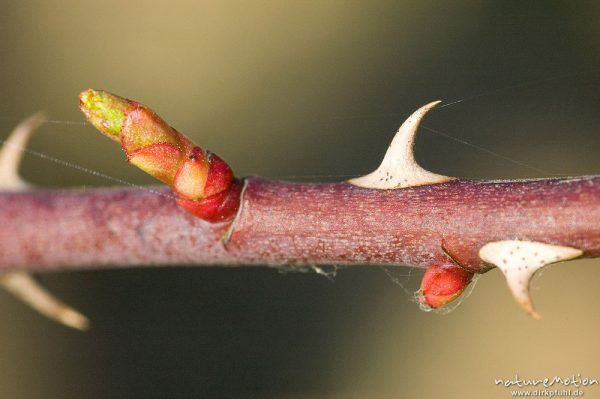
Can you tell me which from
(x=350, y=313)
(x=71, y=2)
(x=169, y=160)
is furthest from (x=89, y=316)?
(x=169, y=160)

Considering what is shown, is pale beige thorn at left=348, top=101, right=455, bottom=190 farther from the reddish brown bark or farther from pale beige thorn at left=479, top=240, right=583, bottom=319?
pale beige thorn at left=479, top=240, right=583, bottom=319

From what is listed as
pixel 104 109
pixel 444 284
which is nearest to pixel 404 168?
pixel 444 284

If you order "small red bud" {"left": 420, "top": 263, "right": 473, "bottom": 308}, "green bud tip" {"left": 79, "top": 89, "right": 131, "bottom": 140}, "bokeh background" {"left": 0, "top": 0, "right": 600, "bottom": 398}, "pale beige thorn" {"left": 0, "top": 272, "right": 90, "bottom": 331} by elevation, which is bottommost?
"pale beige thorn" {"left": 0, "top": 272, "right": 90, "bottom": 331}

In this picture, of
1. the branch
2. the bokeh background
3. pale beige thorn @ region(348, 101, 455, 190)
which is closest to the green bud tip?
the branch

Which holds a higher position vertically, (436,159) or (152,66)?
(152,66)

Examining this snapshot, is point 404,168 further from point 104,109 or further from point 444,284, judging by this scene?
point 104,109

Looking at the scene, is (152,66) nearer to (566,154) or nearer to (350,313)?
(350,313)

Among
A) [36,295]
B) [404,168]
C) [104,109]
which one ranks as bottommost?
[36,295]
